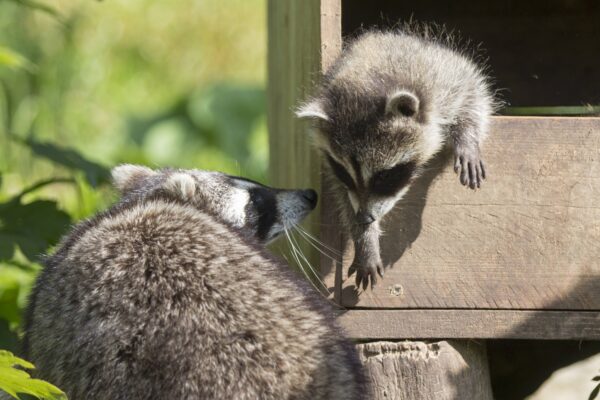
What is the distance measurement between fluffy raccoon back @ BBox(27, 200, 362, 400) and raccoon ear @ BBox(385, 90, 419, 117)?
0.86 m

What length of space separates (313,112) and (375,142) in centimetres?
30

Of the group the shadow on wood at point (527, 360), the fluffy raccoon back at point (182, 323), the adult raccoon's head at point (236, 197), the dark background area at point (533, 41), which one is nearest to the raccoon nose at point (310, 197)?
the adult raccoon's head at point (236, 197)

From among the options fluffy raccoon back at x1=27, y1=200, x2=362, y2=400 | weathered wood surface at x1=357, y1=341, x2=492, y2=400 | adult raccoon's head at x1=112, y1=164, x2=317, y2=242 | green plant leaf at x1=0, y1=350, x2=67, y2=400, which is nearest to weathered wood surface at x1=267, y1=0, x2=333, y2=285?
adult raccoon's head at x1=112, y1=164, x2=317, y2=242

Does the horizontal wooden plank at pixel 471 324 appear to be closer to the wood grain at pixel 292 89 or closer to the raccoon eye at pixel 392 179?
the wood grain at pixel 292 89

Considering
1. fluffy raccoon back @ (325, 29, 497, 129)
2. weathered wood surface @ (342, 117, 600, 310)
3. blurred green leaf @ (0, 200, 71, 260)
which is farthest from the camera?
blurred green leaf @ (0, 200, 71, 260)

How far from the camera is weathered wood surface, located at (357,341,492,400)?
189 inches

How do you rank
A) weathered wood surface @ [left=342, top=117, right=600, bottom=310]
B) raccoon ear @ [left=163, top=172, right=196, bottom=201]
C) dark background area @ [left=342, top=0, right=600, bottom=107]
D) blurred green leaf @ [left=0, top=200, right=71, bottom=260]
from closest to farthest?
weathered wood surface @ [left=342, top=117, right=600, bottom=310], raccoon ear @ [left=163, top=172, right=196, bottom=201], blurred green leaf @ [left=0, top=200, right=71, bottom=260], dark background area @ [left=342, top=0, right=600, bottom=107]

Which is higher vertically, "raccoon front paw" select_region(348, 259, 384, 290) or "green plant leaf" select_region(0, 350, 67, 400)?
"raccoon front paw" select_region(348, 259, 384, 290)

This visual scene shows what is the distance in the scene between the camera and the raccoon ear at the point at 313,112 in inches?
194

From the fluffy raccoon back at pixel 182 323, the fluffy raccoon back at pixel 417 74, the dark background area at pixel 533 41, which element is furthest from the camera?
the dark background area at pixel 533 41

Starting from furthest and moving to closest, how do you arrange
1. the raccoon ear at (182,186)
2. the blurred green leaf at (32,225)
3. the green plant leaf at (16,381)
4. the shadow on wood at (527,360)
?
the shadow on wood at (527,360) < the blurred green leaf at (32,225) < the raccoon ear at (182,186) < the green plant leaf at (16,381)

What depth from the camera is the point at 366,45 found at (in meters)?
5.30

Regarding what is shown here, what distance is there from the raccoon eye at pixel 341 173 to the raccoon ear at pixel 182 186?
0.64 m

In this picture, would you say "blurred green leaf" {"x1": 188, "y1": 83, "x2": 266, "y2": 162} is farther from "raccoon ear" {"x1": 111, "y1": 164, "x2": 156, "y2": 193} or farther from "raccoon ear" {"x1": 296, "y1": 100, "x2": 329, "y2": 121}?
"raccoon ear" {"x1": 296, "y1": 100, "x2": 329, "y2": 121}
